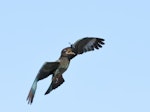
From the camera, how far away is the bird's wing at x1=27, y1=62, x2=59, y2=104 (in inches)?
834

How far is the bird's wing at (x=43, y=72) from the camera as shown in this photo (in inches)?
834

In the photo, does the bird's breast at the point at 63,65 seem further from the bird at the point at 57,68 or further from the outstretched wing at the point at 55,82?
the outstretched wing at the point at 55,82

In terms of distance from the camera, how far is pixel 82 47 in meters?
22.2

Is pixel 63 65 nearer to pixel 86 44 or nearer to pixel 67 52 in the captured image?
pixel 67 52

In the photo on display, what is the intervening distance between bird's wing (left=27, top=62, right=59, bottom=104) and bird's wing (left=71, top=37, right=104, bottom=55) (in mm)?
1042

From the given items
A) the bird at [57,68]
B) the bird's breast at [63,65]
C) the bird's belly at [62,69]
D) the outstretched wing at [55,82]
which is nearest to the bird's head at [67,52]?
the bird at [57,68]

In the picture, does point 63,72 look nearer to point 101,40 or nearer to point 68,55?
point 68,55

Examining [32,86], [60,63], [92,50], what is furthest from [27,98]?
[92,50]

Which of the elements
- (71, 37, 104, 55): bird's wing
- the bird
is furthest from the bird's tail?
(71, 37, 104, 55): bird's wing

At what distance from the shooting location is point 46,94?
21453 millimetres

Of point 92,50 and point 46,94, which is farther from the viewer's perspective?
point 92,50

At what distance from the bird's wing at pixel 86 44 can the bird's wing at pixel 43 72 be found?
3.42 feet

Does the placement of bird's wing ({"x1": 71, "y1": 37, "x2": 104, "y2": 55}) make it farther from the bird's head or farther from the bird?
the bird's head

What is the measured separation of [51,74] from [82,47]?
167cm
